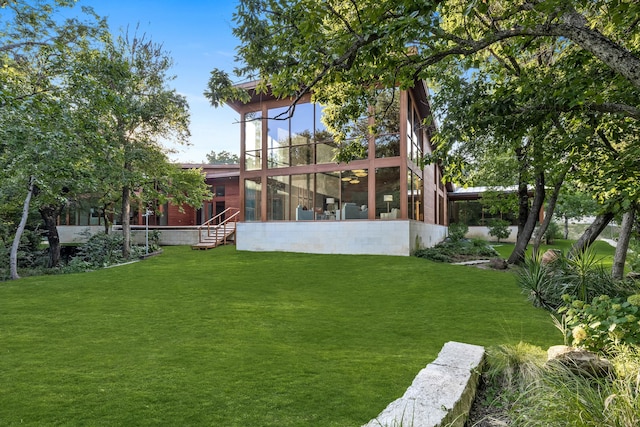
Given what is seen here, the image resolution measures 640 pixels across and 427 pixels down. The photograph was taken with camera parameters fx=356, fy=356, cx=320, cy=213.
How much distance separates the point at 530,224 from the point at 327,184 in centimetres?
741

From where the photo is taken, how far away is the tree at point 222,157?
223ft

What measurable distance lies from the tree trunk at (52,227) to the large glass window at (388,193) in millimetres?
13817

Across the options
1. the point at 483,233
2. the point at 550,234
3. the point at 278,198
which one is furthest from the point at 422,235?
the point at 483,233

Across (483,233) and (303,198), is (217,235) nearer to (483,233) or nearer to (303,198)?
(303,198)

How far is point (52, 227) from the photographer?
51.1 feet

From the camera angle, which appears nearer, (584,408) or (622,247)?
(584,408)

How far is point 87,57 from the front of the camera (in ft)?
28.2

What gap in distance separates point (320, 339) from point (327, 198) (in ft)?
32.7

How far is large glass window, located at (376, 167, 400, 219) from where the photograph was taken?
13.3 meters

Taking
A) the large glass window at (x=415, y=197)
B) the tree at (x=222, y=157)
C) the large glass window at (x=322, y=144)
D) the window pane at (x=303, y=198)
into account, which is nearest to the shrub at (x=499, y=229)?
the large glass window at (x=415, y=197)

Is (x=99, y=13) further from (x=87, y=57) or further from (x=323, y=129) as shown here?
(x=323, y=129)

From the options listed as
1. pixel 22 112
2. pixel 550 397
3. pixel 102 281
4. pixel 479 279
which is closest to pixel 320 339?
pixel 550 397

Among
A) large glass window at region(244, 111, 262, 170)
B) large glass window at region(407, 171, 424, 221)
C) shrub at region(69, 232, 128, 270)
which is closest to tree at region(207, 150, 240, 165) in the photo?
shrub at region(69, 232, 128, 270)

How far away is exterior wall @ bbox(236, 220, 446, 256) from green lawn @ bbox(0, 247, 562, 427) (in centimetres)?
309
